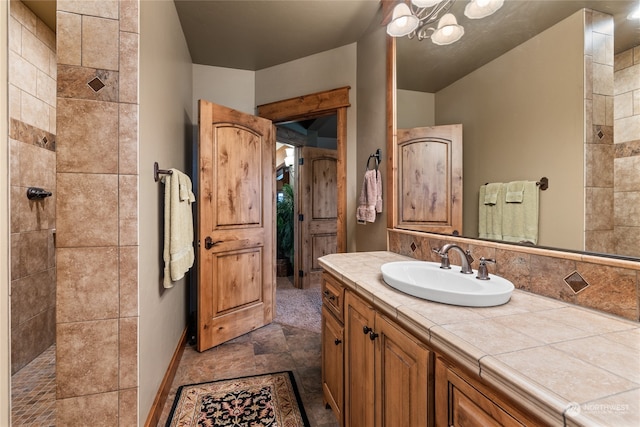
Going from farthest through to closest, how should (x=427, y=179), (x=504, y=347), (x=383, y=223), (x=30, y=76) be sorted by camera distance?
1. (x=383, y=223)
2. (x=30, y=76)
3. (x=427, y=179)
4. (x=504, y=347)

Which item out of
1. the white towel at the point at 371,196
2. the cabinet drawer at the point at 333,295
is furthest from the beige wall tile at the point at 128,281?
the white towel at the point at 371,196

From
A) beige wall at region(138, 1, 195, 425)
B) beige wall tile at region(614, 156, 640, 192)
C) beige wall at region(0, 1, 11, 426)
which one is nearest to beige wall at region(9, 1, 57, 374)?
beige wall at region(138, 1, 195, 425)

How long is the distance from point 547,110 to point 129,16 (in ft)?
5.57

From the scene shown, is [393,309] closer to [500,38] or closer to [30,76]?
[500,38]

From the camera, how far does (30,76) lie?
1.91 metres

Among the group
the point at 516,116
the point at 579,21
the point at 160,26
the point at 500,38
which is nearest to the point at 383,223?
the point at 516,116

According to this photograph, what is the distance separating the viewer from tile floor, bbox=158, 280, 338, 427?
171cm

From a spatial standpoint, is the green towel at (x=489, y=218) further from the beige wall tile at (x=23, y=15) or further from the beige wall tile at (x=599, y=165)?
the beige wall tile at (x=23, y=15)

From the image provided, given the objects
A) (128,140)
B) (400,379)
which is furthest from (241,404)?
(128,140)

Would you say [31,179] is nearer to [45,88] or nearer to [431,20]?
[45,88]

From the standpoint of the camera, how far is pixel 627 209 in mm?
809

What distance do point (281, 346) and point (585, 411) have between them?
7.36 ft

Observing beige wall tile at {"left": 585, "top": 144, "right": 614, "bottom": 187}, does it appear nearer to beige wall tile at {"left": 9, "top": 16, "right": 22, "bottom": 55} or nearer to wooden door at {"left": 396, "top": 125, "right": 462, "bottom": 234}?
wooden door at {"left": 396, "top": 125, "right": 462, "bottom": 234}

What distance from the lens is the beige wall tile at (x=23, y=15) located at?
1786mm
